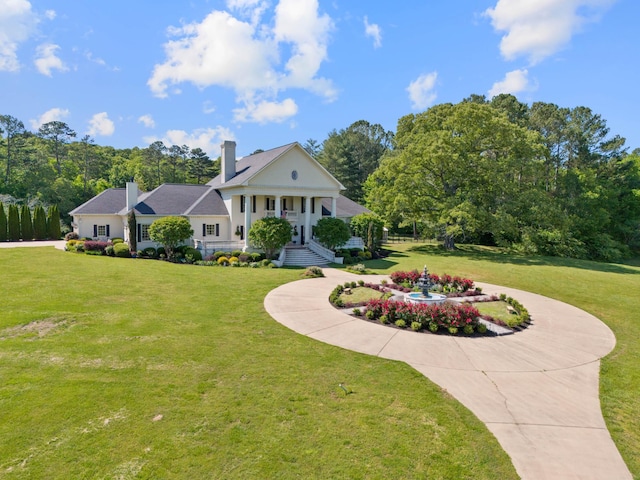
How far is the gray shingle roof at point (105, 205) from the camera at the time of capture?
33.9m

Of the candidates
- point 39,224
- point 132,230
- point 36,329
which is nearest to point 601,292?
point 36,329

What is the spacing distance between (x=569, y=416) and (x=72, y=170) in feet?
259

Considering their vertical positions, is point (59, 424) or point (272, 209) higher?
point (272, 209)

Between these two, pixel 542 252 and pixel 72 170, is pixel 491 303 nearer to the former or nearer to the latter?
pixel 542 252

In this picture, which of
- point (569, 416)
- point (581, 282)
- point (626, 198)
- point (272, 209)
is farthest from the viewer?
point (626, 198)

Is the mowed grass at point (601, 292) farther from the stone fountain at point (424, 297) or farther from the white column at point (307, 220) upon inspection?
the white column at point (307, 220)

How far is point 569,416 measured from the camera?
727 cm

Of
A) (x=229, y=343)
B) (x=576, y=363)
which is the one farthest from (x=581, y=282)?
(x=229, y=343)

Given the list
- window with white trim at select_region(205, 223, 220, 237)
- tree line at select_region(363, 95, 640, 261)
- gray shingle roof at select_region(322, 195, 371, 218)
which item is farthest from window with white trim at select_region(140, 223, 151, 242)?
tree line at select_region(363, 95, 640, 261)

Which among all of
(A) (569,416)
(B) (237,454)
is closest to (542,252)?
(A) (569,416)

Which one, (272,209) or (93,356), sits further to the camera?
(272,209)

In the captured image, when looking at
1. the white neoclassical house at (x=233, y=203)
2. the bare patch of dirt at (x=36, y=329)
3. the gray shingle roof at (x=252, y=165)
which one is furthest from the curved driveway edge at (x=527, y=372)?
the gray shingle roof at (x=252, y=165)

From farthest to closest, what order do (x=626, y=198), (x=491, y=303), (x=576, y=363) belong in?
(x=626, y=198) < (x=491, y=303) < (x=576, y=363)

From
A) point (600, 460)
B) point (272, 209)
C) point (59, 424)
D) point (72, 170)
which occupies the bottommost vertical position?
point (600, 460)
